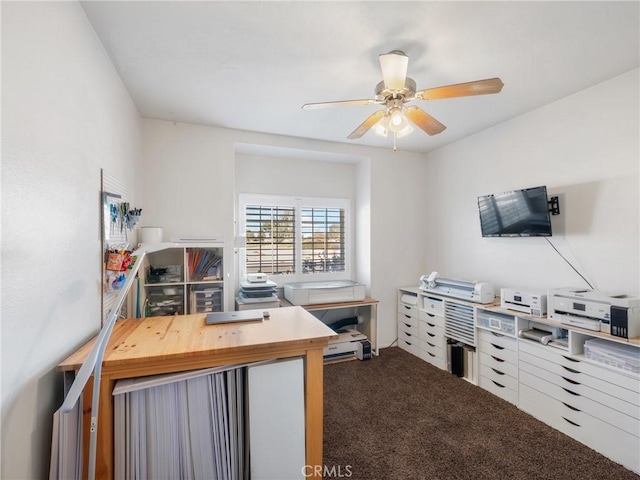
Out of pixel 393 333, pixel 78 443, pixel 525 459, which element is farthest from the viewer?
pixel 393 333

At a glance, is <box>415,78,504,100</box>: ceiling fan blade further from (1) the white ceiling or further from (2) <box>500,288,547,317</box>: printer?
(2) <box>500,288,547,317</box>: printer

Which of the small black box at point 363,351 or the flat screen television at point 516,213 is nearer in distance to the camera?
the flat screen television at point 516,213

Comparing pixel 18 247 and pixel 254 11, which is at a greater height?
pixel 254 11

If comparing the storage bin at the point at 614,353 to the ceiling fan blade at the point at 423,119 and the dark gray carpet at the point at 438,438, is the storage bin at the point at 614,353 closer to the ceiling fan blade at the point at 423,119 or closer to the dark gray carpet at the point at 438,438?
the dark gray carpet at the point at 438,438

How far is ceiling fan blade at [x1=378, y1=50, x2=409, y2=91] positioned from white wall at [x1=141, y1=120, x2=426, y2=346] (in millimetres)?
1835

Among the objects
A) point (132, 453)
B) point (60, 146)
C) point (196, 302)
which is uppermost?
point (60, 146)

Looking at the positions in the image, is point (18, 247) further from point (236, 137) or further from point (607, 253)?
point (607, 253)

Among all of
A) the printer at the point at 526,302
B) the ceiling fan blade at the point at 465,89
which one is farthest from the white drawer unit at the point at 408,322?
the ceiling fan blade at the point at 465,89

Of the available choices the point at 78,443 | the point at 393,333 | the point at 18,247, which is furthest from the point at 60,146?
the point at 393,333

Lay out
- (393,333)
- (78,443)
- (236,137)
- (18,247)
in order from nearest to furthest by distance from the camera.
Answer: (18,247) → (78,443) → (236,137) → (393,333)

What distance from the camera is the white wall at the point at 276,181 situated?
9.34ft

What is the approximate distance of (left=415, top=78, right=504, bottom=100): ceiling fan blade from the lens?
1.54 meters

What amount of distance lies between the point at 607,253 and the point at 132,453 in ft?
10.4

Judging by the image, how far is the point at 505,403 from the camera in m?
2.47
